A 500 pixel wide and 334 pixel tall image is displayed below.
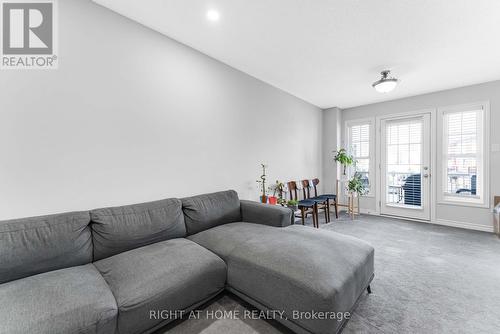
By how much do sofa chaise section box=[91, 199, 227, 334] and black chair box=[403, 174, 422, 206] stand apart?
4.60 m

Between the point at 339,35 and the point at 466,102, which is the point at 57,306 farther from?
the point at 466,102

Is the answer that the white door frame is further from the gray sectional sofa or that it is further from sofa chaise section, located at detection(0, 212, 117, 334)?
sofa chaise section, located at detection(0, 212, 117, 334)

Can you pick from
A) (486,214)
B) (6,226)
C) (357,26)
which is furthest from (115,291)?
(486,214)

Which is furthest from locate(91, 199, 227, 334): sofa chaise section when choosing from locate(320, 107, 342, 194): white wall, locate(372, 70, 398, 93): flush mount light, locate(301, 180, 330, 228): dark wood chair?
locate(320, 107, 342, 194): white wall

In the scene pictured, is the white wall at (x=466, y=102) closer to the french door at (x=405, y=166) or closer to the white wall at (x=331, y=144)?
the french door at (x=405, y=166)

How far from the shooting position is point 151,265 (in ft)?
4.91

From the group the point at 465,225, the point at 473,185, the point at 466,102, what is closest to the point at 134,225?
the point at 465,225

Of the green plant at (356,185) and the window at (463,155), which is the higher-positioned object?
the window at (463,155)

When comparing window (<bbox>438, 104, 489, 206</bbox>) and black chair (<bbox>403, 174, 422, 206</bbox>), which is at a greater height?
window (<bbox>438, 104, 489, 206</bbox>)

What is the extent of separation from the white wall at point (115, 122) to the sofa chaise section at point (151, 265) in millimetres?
287

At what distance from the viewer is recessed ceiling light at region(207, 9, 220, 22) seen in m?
1.98

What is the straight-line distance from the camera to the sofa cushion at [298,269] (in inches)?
50.4

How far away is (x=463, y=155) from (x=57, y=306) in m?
5.84

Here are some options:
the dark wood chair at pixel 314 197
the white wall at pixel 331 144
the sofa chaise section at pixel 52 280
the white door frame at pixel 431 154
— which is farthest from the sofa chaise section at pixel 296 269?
the white door frame at pixel 431 154
